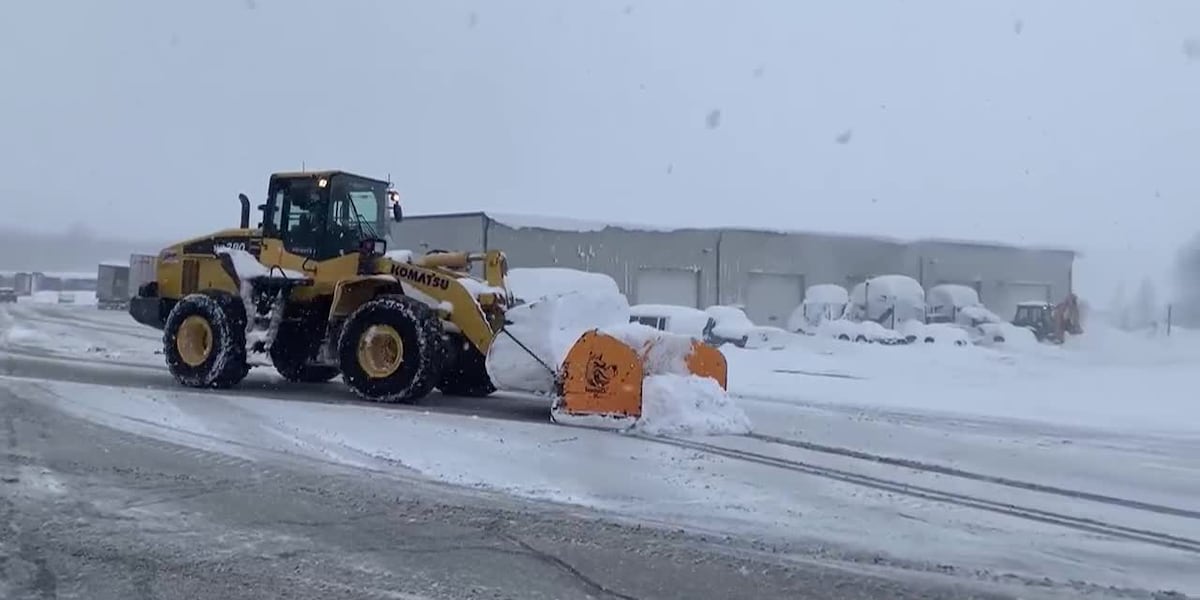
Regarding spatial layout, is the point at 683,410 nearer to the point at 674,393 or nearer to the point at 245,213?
the point at 674,393

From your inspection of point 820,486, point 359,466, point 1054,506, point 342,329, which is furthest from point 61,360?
point 1054,506

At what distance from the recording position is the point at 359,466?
912 cm

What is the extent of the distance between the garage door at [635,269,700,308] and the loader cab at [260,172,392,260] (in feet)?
95.0

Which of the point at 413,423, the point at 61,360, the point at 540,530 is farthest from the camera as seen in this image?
the point at 61,360

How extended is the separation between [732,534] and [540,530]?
46.8 inches

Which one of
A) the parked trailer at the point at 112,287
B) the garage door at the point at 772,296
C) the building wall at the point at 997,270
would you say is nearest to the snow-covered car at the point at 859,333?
the garage door at the point at 772,296

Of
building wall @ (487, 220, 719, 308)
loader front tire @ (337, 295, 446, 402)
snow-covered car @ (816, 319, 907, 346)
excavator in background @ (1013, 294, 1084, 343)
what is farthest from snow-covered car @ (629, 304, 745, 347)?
loader front tire @ (337, 295, 446, 402)

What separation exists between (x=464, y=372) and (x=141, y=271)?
567 centimetres

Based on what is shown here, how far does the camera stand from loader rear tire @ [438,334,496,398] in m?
13.9

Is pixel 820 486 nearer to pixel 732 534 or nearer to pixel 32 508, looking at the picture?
pixel 732 534

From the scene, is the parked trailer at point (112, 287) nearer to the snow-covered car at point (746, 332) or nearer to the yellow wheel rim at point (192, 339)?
the snow-covered car at point (746, 332)

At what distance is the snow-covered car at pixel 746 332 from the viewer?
32.5m

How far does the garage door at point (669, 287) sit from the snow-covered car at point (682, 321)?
9722 mm

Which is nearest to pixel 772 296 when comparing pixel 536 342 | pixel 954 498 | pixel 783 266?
pixel 783 266
